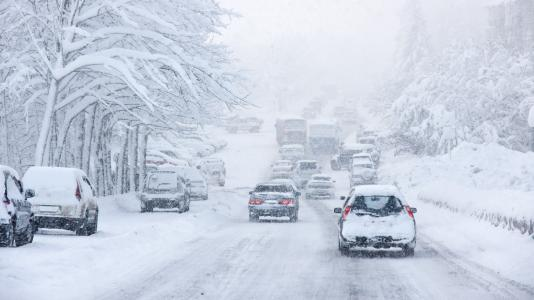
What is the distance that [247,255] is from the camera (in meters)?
19.3

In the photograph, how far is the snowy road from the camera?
13.0 metres

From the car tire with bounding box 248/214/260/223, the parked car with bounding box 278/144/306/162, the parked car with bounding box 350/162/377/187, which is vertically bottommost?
the car tire with bounding box 248/214/260/223

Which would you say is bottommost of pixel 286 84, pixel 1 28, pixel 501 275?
pixel 501 275

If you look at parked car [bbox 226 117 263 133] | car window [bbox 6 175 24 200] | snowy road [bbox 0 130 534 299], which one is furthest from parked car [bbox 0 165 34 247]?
parked car [bbox 226 117 263 133]

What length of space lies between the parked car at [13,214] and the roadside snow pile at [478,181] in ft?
36.6

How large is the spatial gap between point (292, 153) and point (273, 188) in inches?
1795

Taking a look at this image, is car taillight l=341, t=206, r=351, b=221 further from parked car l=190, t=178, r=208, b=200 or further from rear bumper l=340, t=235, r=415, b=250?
parked car l=190, t=178, r=208, b=200

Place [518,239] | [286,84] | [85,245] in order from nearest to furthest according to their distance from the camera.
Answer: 1. [85,245]
2. [518,239]
3. [286,84]

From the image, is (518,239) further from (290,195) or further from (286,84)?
(286,84)

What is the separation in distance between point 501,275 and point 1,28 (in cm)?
2012

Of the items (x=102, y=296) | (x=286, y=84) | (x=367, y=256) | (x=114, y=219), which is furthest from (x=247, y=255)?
(x=286, y=84)

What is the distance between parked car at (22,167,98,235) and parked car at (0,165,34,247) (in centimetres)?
276

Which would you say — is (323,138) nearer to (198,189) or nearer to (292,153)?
(292,153)

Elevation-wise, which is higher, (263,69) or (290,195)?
(263,69)
